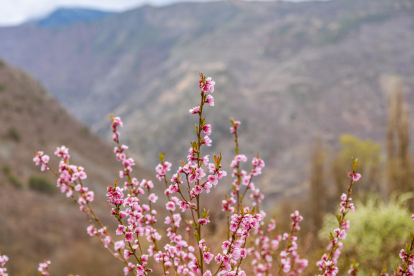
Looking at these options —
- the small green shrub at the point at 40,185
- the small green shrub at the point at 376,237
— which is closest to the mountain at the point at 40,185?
the small green shrub at the point at 40,185

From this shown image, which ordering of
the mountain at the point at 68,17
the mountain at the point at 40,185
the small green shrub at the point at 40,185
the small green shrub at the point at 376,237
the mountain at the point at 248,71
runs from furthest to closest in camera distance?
the mountain at the point at 68,17
the mountain at the point at 248,71
the small green shrub at the point at 40,185
the mountain at the point at 40,185
the small green shrub at the point at 376,237

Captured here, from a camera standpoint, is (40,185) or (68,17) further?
(68,17)

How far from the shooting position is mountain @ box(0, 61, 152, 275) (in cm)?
852

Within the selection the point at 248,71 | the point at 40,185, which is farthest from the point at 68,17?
the point at 40,185

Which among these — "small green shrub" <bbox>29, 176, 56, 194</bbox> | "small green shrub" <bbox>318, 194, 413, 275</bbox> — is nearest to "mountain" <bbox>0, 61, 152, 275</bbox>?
"small green shrub" <bbox>29, 176, 56, 194</bbox>

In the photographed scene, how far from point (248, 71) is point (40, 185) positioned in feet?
221

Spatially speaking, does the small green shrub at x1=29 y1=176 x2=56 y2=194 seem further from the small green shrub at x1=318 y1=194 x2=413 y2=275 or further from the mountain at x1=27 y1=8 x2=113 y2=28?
the mountain at x1=27 y1=8 x2=113 y2=28

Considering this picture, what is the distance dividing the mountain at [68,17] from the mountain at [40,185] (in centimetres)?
12972

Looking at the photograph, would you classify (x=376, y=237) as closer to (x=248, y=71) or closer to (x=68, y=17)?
(x=248, y=71)

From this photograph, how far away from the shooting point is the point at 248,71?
7706 centimetres

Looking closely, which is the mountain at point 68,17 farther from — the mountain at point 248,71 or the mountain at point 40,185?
the mountain at point 40,185

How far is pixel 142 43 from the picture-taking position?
12238 centimetres

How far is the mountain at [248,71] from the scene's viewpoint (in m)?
55.5

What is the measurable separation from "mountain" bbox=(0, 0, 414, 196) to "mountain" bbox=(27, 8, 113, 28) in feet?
46.3
